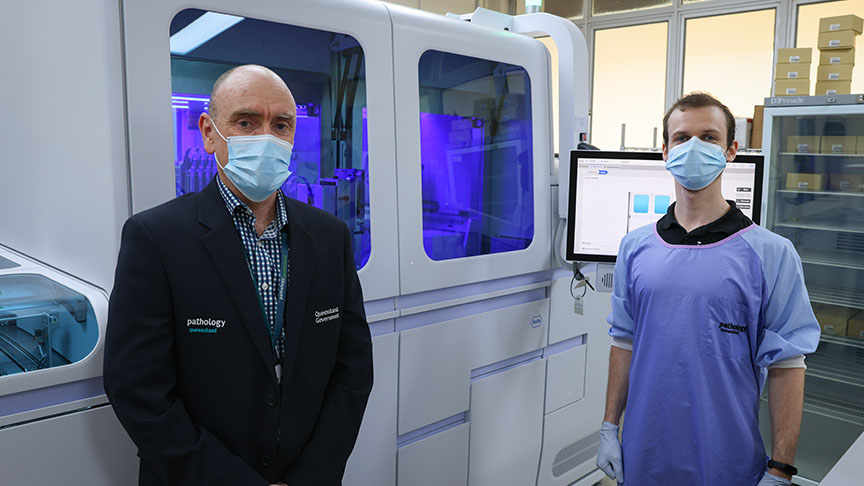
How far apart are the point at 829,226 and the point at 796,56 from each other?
1.14 meters

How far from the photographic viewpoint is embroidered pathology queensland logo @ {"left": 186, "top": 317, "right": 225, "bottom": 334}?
1.32 meters

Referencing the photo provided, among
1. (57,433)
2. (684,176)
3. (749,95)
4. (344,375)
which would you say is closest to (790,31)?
(749,95)

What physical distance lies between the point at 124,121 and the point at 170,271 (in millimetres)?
400

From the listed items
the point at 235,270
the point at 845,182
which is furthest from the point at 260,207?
the point at 845,182

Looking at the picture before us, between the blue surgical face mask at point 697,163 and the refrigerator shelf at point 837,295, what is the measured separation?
2905mm

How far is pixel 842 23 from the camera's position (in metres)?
3.91

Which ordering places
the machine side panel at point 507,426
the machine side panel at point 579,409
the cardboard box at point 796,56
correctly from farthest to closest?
the cardboard box at point 796,56 < the machine side panel at point 579,409 < the machine side panel at point 507,426

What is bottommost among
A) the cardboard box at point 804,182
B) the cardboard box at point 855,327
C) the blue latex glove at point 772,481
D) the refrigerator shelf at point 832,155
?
the cardboard box at point 855,327

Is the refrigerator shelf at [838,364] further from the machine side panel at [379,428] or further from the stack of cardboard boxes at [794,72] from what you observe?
the machine side panel at [379,428]

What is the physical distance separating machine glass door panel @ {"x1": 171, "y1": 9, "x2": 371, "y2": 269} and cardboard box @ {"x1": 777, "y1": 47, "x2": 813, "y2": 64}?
3.47 m

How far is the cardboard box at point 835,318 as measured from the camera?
159 inches

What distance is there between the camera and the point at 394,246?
2023 mm

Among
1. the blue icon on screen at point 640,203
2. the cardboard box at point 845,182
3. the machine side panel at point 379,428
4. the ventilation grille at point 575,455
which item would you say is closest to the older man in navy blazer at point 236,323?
the machine side panel at point 379,428

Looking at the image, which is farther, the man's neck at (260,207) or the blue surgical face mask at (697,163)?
the blue surgical face mask at (697,163)
